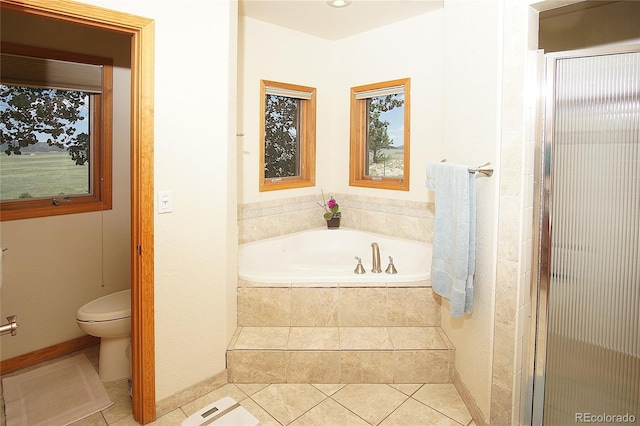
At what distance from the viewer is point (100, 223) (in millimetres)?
3199

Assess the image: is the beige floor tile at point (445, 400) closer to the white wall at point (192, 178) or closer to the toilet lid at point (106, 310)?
the white wall at point (192, 178)

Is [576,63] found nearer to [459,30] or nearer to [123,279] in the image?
[459,30]

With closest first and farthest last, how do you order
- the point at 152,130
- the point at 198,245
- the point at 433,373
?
1. the point at 152,130
2. the point at 198,245
3. the point at 433,373

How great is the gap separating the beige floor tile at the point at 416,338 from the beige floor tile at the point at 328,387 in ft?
1.47

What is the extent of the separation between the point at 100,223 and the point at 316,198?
203 cm

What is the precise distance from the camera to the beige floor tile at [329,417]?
7.30 feet

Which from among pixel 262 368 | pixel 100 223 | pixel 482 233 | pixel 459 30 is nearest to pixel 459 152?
Answer: pixel 482 233

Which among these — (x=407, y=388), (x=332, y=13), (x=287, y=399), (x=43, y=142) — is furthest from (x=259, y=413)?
(x=332, y=13)

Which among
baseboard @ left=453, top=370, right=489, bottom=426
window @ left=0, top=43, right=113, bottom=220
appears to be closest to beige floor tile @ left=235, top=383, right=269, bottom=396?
baseboard @ left=453, top=370, right=489, bottom=426

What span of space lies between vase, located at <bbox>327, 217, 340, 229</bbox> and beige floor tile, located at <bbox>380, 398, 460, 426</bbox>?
83.0 inches

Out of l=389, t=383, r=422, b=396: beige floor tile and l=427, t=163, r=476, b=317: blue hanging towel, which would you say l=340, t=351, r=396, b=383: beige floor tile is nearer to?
l=389, t=383, r=422, b=396: beige floor tile

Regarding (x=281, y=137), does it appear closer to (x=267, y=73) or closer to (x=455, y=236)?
(x=267, y=73)

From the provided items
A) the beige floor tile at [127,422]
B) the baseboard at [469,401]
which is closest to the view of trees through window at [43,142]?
the beige floor tile at [127,422]

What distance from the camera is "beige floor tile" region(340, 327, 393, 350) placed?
263 centimetres
